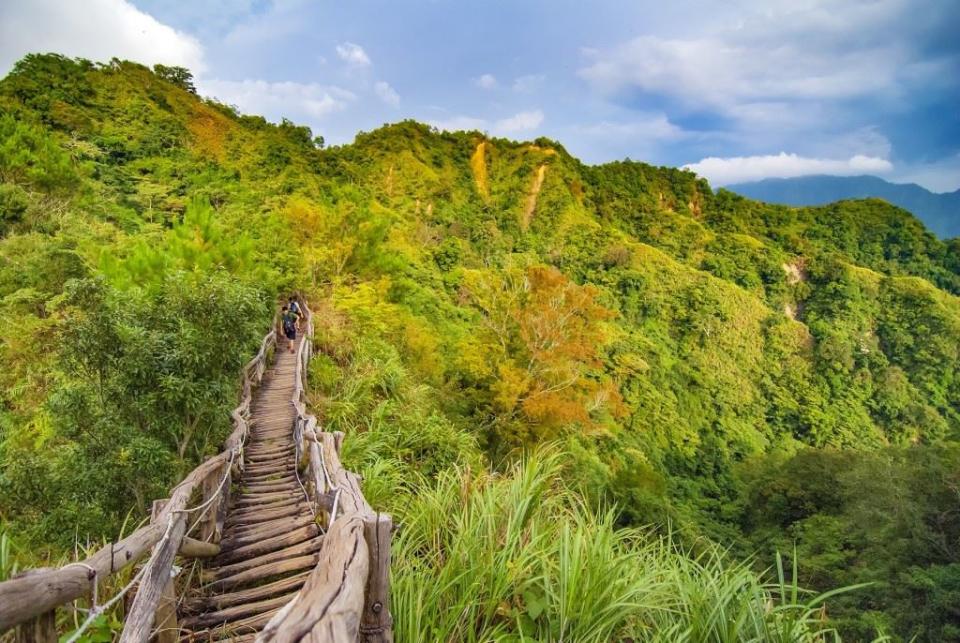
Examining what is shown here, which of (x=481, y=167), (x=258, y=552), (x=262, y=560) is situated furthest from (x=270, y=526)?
(x=481, y=167)

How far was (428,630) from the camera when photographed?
2334mm

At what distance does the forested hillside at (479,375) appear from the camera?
10.6 feet

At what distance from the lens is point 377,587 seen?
1816mm

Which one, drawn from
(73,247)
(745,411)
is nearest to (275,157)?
(73,247)

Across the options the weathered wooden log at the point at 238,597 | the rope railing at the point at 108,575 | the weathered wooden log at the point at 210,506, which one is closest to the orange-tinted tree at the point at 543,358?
the weathered wooden log at the point at 210,506

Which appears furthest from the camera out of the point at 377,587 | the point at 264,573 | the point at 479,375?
the point at 479,375

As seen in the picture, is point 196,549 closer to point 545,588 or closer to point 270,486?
point 270,486

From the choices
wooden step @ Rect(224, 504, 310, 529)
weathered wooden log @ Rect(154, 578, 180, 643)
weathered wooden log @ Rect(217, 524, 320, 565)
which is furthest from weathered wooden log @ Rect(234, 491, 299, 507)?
weathered wooden log @ Rect(154, 578, 180, 643)

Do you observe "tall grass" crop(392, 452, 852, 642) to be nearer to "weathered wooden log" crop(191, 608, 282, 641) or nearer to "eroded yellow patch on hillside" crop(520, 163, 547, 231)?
"weathered wooden log" crop(191, 608, 282, 641)

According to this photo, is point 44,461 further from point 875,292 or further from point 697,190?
point 697,190

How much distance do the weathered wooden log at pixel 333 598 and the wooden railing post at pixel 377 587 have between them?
5 centimetres

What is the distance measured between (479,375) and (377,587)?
35.8ft

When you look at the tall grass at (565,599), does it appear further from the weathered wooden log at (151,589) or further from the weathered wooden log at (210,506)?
the weathered wooden log at (210,506)

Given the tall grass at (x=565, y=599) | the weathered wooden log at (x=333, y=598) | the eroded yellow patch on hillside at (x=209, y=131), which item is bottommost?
the tall grass at (x=565, y=599)
